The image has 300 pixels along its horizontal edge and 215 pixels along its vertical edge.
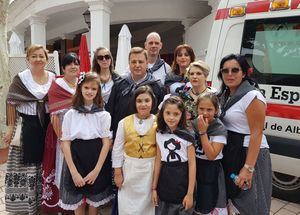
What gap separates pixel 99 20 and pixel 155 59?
5176 mm

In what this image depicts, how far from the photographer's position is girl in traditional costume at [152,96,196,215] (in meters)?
2.22

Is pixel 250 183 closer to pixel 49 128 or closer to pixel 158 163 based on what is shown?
pixel 158 163

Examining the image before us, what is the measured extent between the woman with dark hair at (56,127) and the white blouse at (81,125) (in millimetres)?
266

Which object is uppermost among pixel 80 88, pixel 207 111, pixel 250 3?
pixel 250 3

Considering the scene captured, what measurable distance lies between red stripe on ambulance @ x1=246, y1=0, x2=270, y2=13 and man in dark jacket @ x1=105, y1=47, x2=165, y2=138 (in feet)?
4.54

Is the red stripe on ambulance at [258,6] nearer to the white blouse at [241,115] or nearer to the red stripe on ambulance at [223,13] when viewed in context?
the red stripe on ambulance at [223,13]

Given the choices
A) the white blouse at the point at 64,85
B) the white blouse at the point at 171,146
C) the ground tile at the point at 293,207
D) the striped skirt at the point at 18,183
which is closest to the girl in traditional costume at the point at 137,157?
the white blouse at the point at 171,146

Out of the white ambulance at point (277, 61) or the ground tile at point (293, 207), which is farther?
the ground tile at point (293, 207)

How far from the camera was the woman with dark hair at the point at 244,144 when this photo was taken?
2061 mm

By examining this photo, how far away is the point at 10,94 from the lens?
2.79 meters

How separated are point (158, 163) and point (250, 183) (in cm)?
70

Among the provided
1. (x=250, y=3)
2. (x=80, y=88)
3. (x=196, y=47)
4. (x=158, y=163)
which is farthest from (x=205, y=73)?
(x=196, y=47)

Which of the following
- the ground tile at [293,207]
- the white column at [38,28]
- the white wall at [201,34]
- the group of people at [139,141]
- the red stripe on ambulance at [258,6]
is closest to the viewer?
the group of people at [139,141]

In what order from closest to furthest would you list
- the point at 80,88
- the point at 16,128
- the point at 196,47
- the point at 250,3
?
the point at 80,88
the point at 16,128
the point at 250,3
the point at 196,47
